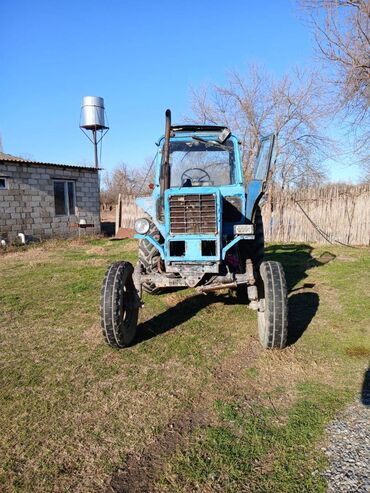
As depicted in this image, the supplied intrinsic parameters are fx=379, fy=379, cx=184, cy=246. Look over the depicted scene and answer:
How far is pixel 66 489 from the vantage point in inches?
88.5

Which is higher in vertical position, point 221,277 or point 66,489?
point 221,277

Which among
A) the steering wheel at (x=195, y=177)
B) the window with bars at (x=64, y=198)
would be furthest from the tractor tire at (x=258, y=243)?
the window with bars at (x=64, y=198)

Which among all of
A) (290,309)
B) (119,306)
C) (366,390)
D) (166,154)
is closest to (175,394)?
(119,306)

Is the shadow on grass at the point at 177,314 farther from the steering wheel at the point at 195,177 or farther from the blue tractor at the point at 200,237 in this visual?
the steering wheel at the point at 195,177

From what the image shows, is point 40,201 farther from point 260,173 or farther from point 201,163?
point 260,173

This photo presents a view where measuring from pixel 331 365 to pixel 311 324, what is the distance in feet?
3.83

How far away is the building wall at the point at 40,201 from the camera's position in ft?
42.4

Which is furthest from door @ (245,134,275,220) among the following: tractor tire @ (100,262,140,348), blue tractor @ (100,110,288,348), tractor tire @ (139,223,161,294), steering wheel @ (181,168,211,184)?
tractor tire @ (100,262,140,348)

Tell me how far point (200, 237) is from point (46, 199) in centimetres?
1136

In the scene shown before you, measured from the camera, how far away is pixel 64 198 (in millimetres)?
15000

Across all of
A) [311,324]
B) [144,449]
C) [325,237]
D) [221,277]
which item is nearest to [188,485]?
[144,449]

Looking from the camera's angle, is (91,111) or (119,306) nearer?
(119,306)

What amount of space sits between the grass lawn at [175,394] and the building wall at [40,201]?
771 centimetres

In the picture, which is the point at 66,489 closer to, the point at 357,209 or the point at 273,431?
the point at 273,431
